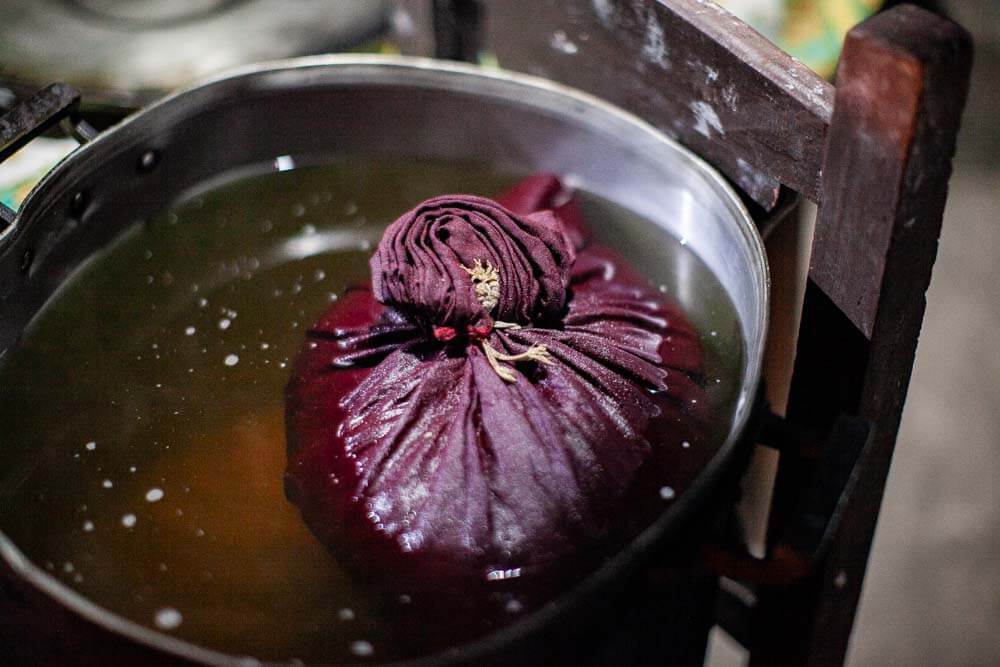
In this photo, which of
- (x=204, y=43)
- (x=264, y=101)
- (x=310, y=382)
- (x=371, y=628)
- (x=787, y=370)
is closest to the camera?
(x=371, y=628)

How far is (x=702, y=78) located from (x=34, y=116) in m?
0.62

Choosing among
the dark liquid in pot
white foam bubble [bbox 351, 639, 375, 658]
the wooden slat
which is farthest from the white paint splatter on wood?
white foam bubble [bbox 351, 639, 375, 658]

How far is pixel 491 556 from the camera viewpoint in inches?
28.7

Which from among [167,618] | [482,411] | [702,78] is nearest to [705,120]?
[702,78]

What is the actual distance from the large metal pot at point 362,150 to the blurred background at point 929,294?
8.0 inches

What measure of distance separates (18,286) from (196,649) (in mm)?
488

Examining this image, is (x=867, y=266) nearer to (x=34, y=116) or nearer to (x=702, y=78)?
(x=702, y=78)

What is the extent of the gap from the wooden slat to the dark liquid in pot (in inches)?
4.6

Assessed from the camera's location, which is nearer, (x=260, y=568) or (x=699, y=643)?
(x=260, y=568)

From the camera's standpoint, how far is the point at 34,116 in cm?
91

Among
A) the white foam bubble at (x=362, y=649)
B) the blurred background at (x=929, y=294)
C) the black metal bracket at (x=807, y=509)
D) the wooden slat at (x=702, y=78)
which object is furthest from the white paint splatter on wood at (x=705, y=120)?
the white foam bubble at (x=362, y=649)

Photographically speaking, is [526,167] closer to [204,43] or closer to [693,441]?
[693,441]

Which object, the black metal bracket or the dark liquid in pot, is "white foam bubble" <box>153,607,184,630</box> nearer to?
the dark liquid in pot

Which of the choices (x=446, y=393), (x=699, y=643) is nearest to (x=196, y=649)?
(x=446, y=393)
